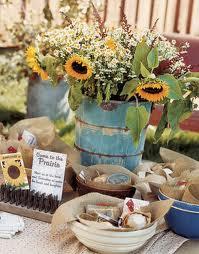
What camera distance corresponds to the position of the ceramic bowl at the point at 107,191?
1.93 metres

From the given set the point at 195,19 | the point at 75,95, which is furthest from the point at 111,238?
the point at 195,19

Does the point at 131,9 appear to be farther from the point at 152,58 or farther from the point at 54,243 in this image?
the point at 54,243

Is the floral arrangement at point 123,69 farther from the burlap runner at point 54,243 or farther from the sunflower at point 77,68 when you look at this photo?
the burlap runner at point 54,243

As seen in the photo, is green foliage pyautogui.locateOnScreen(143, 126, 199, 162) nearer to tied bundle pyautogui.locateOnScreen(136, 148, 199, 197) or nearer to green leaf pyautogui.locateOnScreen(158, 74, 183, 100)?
tied bundle pyautogui.locateOnScreen(136, 148, 199, 197)

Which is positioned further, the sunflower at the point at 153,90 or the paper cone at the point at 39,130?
the paper cone at the point at 39,130

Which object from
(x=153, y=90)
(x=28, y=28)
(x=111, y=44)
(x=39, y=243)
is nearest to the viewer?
(x=39, y=243)

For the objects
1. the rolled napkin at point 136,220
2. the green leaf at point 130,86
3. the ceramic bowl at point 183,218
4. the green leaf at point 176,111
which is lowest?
the ceramic bowl at point 183,218

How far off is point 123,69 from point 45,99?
3.06 meters

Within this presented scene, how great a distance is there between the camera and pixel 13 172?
199 cm

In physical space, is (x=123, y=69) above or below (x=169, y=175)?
above

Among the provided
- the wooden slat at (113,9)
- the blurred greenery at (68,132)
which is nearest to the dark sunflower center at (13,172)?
the blurred greenery at (68,132)

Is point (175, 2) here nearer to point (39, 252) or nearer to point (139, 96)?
point (139, 96)

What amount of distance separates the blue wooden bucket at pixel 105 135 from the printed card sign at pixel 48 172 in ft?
0.71

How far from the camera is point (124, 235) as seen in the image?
5.41 ft
